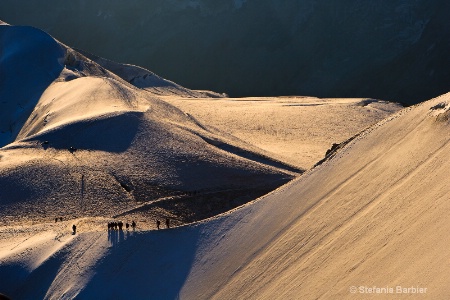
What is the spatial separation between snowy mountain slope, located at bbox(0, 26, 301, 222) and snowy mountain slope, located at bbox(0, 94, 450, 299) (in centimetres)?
494

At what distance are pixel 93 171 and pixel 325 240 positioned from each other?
14470 millimetres

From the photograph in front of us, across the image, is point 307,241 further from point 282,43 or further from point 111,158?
point 282,43

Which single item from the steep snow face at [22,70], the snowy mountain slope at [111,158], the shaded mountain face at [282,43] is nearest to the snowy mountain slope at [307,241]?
the snowy mountain slope at [111,158]

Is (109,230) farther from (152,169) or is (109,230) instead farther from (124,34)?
(124,34)

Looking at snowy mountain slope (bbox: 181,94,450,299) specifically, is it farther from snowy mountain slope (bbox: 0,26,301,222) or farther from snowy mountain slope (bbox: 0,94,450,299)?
snowy mountain slope (bbox: 0,26,301,222)

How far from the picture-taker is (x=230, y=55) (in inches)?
4146

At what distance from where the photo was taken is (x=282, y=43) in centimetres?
10462

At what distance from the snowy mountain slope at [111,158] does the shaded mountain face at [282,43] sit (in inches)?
2166

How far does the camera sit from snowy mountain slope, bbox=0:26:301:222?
29000 millimetres

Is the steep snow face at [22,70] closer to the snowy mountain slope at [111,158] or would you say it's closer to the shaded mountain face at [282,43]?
the snowy mountain slope at [111,158]

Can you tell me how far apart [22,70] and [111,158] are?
2403 centimetres

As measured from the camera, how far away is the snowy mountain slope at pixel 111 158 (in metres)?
29.0

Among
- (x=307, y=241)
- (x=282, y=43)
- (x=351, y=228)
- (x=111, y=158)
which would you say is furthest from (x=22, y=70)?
(x=282, y=43)

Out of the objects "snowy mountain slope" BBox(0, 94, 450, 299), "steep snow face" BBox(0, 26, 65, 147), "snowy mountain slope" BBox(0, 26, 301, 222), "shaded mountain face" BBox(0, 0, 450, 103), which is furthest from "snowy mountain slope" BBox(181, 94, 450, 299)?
"shaded mountain face" BBox(0, 0, 450, 103)
